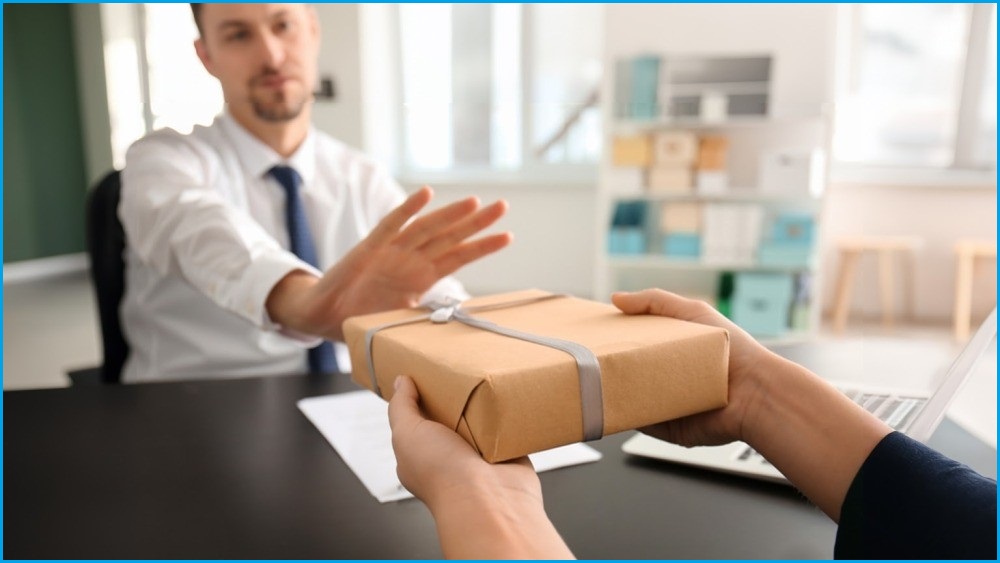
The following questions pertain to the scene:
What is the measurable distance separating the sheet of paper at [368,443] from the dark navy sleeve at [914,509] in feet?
0.88

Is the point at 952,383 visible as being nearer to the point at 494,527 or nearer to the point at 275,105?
the point at 494,527

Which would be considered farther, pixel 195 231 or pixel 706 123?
pixel 706 123

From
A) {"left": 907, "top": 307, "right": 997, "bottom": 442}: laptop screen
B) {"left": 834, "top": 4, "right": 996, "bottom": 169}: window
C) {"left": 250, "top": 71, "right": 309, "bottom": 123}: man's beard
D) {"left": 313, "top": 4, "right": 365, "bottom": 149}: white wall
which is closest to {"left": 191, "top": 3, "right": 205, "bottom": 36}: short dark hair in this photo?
{"left": 250, "top": 71, "right": 309, "bottom": 123}: man's beard

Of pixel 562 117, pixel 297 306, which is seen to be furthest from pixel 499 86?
pixel 297 306

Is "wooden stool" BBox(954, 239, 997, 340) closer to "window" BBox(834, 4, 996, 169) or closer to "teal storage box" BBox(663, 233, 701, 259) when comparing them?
"window" BBox(834, 4, 996, 169)

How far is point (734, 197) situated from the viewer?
3.74 metres

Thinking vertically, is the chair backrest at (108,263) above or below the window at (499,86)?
below

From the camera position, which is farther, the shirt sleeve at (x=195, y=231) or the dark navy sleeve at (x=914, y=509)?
the shirt sleeve at (x=195, y=231)

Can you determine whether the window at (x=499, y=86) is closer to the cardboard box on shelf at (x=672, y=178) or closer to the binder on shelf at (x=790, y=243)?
the cardboard box on shelf at (x=672, y=178)

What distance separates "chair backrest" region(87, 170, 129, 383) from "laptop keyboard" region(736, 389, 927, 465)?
125cm

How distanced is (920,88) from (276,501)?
4.65 meters

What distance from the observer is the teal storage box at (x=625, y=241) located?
3826 mm

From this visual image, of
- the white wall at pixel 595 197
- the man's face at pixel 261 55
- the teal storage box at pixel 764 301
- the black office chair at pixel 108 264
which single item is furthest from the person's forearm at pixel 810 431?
the white wall at pixel 595 197

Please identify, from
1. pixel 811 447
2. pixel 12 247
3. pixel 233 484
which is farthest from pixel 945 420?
pixel 12 247
